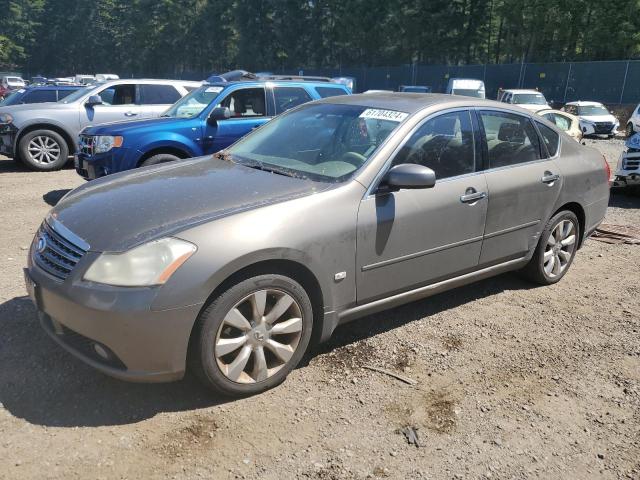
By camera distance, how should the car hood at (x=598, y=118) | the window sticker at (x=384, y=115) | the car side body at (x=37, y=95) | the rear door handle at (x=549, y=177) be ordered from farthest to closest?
the car hood at (x=598, y=118)
the car side body at (x=37, y=95)
the rear door handle at (x=549, y=177)
the window sticker at (x=384, y=115)

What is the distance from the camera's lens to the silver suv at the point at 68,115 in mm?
10164

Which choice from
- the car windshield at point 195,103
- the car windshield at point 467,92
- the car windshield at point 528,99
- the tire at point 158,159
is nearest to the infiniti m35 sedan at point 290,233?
the tire at point 158,159

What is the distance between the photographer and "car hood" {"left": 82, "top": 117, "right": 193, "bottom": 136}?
7.30 meters

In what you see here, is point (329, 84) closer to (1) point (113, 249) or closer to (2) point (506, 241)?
(2) point (506, 241)

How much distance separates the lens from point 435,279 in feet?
12.8

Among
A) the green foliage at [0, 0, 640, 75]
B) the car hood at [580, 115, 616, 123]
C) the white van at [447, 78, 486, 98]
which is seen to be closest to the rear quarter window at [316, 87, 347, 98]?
the car hood at [580, 115, 616, 123]

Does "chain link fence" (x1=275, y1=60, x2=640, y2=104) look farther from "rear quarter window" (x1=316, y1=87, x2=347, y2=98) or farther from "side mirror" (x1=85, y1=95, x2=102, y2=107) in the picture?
"side mirror" (x1=85, y1=95, x2=102, y2=107)

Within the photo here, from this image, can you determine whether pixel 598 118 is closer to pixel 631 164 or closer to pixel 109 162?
pixel 631 164

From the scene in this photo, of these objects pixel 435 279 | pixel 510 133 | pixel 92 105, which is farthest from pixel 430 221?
pixel 92 105

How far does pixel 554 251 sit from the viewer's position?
4.91 meters

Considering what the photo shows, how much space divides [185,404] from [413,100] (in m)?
2.64

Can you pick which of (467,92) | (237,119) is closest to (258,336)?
(237,119)

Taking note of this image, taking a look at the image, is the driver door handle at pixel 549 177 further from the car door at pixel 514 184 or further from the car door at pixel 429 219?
the car door at pixel 429 219

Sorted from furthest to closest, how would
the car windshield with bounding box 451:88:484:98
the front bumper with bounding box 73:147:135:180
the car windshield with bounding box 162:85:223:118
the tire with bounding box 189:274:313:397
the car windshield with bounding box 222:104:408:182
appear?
the car windshield with bounding box 451:88:484:98, the car windshield with bounding box 162:85:223:118, the front bumper with bounding box 73:147:135:180, the car windshield with bounding box 222:104:408:182, the tire with bounding box 189:274:313:397
